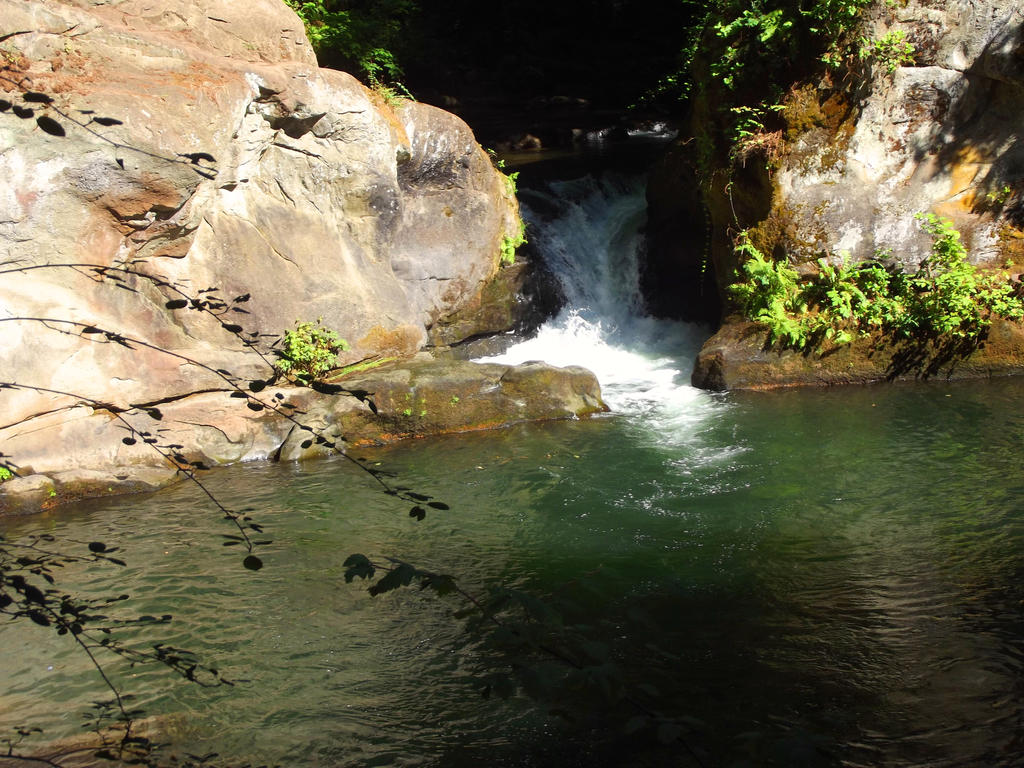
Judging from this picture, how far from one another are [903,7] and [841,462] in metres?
6.03

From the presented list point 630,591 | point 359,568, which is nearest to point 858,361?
point 630,591

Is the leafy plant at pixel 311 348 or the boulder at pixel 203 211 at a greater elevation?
the boulder at pixel 203 211

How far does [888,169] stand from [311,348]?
747cm

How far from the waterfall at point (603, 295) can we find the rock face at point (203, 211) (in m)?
1.26

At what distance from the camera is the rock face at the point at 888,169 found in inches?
420

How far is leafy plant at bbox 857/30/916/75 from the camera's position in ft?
34.4

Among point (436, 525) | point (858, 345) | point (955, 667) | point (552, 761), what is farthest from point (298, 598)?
point (858, 345)

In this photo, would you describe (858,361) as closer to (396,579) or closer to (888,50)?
(888,50)

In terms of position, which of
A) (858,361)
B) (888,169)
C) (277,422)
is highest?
(888,169)

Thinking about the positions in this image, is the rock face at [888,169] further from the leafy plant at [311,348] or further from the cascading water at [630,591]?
the leafy plant at [311,348]

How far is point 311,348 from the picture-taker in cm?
1015

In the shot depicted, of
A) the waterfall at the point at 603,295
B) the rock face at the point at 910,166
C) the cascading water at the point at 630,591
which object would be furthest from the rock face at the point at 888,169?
the waterfall at the point at 603,295

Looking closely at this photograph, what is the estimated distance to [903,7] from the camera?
1051cm

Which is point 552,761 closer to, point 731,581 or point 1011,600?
point 731,581
